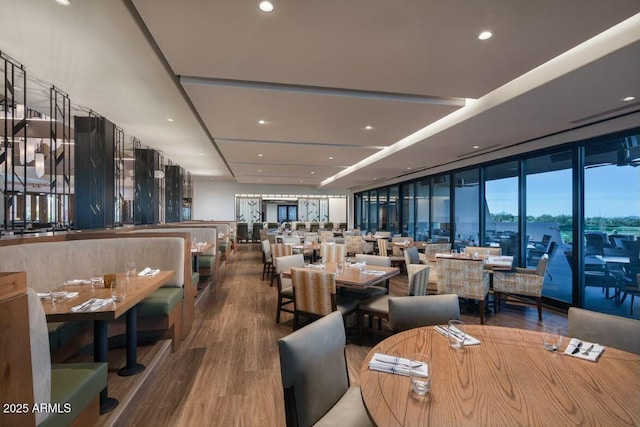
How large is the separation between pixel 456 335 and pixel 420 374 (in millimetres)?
544

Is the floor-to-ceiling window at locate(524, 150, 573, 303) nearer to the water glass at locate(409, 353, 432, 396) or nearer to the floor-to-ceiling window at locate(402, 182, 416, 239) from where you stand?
the floor-to-ceiling window at locate(402, 182, 416, 239)

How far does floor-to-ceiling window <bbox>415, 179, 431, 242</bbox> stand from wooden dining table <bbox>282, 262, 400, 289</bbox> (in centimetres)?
633

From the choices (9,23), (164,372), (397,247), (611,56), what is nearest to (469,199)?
(397,247)

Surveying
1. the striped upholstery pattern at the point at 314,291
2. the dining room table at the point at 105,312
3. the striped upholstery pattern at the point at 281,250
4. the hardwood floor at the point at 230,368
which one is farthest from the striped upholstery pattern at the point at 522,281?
the dining room table at the point at 105,312

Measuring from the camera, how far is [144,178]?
7484 millimetres

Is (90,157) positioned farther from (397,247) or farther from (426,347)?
(397,247)

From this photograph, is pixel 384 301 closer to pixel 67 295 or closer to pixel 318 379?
pixel 318 379

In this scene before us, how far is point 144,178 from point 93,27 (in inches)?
220

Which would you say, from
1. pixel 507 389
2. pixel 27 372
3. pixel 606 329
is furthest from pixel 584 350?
pixel 27 372

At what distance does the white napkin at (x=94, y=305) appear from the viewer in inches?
74.7

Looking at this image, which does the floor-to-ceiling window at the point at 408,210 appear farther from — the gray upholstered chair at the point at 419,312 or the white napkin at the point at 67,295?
the white napkin at the point at 67,295

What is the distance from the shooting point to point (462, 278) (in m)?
4.07

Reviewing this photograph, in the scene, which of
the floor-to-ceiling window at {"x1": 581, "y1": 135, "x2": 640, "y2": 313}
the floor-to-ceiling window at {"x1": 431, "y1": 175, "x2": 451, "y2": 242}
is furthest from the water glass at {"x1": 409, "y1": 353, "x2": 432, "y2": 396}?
the floor-to-ceiling window at {"x1": 431, "y1": 175, "x2": 451, "y2": 242}

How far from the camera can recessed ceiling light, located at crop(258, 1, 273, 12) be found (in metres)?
2.14
